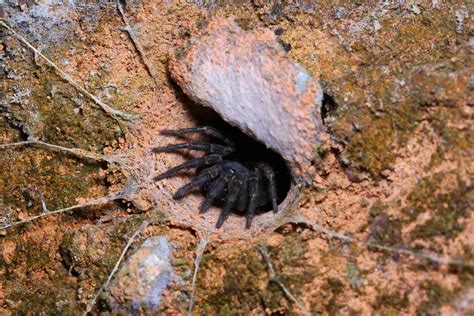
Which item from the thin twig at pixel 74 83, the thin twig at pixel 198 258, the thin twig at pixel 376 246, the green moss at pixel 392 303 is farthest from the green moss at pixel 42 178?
the green moss at pixel 392 303

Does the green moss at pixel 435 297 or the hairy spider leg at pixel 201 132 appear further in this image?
the hairy spider leg at pixel 201 132

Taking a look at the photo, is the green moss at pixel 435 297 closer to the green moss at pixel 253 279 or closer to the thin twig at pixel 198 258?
the green moss at pixel 253 279

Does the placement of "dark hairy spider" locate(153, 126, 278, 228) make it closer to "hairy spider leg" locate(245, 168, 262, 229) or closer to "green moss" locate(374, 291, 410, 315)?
"hairy spider leg" locate(245, 168, 262, 229)

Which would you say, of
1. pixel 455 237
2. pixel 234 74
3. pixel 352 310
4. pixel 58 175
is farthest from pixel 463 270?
pixel 58 175

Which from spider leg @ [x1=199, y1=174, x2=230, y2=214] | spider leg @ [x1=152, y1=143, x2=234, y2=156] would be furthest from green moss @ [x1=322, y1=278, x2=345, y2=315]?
spider leg @ [x1=152, y1=143, x2=234, y2=156]

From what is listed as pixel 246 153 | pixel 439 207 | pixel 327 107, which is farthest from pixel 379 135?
pixel 246 153
